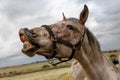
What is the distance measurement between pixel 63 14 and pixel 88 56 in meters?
1.09

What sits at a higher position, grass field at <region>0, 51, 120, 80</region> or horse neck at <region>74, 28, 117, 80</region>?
horse neck at <region>74, 28, 117, 80</region>

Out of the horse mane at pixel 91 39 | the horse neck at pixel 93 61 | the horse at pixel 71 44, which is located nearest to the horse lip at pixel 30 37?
the horse at pixel 71 44

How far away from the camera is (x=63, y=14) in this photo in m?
6.37

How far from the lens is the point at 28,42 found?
494 cm

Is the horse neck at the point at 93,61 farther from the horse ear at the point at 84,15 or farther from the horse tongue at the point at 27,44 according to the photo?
the horse tongue at the point at 27,44

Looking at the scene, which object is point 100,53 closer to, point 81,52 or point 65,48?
point 81,52

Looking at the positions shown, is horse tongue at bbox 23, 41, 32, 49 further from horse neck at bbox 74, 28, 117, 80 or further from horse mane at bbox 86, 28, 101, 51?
horse mane at bbox 86, 28, 101, 51

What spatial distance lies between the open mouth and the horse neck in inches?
38.5

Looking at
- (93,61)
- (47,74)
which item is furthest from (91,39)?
(47,74)

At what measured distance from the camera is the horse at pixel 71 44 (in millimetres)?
4961

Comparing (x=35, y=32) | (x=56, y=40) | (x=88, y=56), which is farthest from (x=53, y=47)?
(x=88, y=56)

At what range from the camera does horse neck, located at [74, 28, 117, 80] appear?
5.71 metres

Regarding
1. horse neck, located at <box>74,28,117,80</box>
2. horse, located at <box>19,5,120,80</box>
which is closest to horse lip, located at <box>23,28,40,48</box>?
horse, located at <box>19,5,120,80</box>

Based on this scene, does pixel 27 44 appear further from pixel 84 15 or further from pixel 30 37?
pixel 84 15
